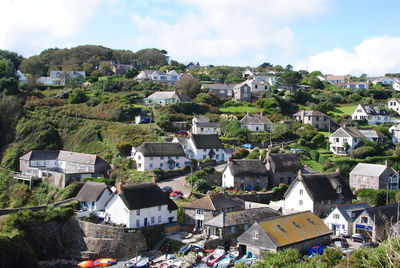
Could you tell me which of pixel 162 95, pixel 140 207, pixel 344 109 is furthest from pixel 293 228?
pixel 344 109

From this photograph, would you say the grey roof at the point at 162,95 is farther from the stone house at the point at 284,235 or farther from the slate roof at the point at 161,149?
the stone house at the point at 284,235

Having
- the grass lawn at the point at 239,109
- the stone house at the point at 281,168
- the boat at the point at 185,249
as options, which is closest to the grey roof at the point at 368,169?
the stone house at the point at 281,168

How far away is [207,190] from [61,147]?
27.2m

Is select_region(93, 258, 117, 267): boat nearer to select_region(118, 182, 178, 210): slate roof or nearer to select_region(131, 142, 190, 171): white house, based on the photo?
select_region(118, 182, 178, 210): slate roof

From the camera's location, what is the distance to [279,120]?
2945 inches

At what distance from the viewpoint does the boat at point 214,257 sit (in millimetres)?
34134

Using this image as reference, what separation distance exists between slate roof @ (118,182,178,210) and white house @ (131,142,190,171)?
36.5 ft

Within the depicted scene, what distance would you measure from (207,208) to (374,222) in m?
13.5

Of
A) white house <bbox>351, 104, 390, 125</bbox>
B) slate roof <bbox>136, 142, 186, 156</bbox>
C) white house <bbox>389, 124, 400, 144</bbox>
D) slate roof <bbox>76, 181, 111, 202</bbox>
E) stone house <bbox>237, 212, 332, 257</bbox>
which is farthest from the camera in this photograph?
white house <bbox>351, 104, 390, 125</bbox>

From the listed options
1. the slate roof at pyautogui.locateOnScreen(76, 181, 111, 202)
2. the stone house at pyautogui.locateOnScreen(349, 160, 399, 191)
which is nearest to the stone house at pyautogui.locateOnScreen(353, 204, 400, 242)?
the stone house at pyautogui.locateOnScreen(349, 160, 399, 191)

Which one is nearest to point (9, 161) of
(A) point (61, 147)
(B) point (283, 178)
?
(A) point (61, 147)

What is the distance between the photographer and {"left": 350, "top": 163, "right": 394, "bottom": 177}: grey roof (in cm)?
5062

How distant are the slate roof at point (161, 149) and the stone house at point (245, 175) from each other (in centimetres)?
725

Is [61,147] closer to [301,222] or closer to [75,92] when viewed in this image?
[75,92]
